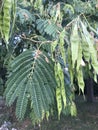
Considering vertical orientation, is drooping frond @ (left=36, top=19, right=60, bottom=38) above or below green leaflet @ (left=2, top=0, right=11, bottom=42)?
below

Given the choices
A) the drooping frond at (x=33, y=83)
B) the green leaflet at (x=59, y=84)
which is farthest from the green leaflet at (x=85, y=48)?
the drooping frond at (x=33, y=83)

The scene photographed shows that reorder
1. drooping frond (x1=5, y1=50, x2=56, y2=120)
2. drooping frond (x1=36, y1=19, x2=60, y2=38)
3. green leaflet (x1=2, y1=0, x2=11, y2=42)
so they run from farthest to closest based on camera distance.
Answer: drooping frond (x1=36, y1=19, x2=60, y2=38)
drooping frond (x1=5, y1=50, x2=56, y2=120)
green leaflet (x1=2, y1=0, x2=11, y2=42)

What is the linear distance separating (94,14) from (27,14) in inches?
35.7

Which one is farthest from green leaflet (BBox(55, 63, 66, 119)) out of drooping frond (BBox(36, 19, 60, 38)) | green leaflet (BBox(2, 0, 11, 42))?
drooping frond (BBox(36, 19, 60, 38))

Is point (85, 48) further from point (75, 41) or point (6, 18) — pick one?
point (6, 18)

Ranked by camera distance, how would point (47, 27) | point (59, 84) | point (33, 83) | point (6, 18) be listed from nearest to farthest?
point (6, 18), point (59, 84), point (33, 83), point (47, 27)

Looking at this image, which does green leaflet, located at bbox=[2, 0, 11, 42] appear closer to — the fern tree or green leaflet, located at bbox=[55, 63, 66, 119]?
the fern tree

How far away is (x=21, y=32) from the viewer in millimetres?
2514

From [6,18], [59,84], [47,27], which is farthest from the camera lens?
[47,27]

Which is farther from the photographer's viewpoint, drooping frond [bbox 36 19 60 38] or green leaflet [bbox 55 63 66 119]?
drooping frond [bbox 36 19 60 38]

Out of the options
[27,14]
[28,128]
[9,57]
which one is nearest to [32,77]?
[9,57]

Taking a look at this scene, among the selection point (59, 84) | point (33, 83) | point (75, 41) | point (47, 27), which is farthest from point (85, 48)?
point (47, 27)

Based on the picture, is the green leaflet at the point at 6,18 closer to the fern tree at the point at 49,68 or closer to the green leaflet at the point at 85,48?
the fern tree at the point at 49,68

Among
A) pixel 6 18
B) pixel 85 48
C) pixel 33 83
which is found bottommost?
pixel 33 83
